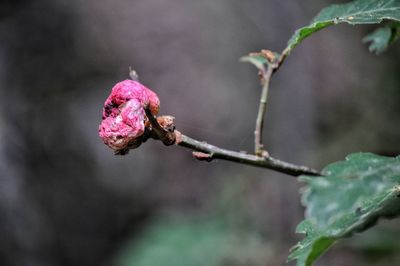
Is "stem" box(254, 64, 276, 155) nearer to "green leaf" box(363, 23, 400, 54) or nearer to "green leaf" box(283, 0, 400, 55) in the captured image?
"green leaf" box(283, 0, 400, 55)

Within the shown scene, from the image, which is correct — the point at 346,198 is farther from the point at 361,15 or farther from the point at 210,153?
the point at 361,15

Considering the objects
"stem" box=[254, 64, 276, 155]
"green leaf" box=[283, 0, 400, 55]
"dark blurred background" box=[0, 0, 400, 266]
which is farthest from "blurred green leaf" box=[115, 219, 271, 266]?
"green leaf" box=[283, 0, 400, 55]

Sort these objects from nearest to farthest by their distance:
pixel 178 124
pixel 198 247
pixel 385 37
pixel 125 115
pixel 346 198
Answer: pixel 346 198 → pixel 125 115 → pixel 385 37 → pixel 198 247 → pixel 178 124

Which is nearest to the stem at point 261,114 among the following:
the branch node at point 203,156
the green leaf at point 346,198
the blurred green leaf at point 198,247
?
the branch node at point 203,156

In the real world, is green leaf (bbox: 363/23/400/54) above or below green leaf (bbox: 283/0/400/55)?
above

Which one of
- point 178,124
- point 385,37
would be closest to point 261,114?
point 385,37

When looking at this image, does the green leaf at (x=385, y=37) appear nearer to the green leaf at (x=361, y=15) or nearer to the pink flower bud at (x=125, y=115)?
the green leaf at (x=361, y=15)

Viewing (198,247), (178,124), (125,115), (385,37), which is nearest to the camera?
(125,115)
